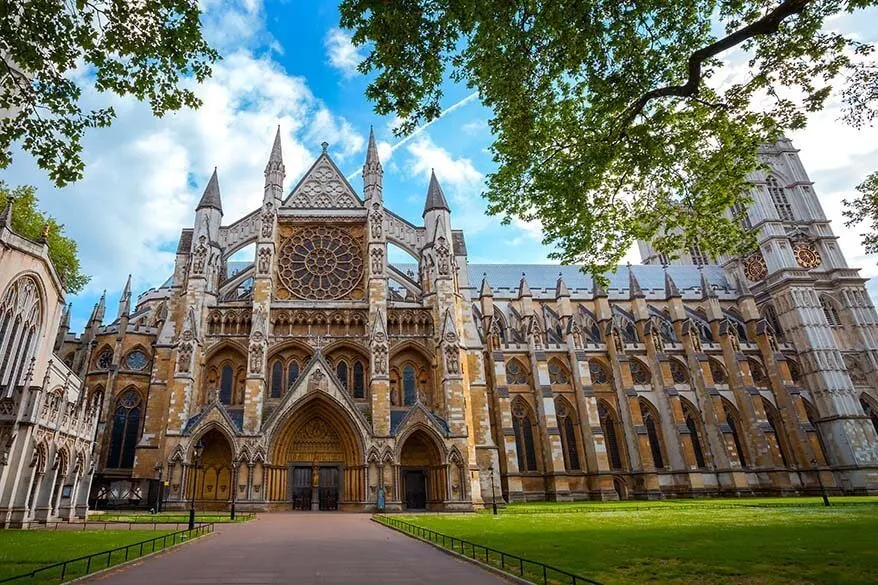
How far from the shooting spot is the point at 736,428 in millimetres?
40375

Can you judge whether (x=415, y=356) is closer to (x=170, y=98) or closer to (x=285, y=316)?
(x=285, y=316)

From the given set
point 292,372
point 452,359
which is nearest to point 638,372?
point 452,359

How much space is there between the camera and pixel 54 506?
754 inches

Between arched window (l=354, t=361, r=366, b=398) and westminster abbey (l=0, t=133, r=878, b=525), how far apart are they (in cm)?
9

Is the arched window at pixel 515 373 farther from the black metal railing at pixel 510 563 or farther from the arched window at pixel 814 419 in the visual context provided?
the black metal railing at pixel 510 563

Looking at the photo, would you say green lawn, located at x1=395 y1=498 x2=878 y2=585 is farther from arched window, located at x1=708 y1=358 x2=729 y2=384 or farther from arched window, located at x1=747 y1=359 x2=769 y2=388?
arched window, located at x1=747 y1=359 x2=769 y2=388

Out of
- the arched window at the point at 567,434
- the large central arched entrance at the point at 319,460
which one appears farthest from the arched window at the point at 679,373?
the large central arched entrance at the point at 319,460

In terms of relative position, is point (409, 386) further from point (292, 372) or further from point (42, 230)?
point (42, 230)

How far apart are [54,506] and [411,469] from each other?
1605 centimetres

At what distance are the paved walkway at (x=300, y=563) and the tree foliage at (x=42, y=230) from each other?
2057cm

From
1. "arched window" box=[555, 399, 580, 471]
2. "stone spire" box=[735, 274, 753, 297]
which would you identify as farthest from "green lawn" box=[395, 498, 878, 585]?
"stone spire" box=[735, 274, 753, 297]

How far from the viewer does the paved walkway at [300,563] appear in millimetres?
7742

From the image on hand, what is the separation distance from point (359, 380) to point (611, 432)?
21714 mm

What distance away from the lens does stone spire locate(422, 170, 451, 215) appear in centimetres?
3312
